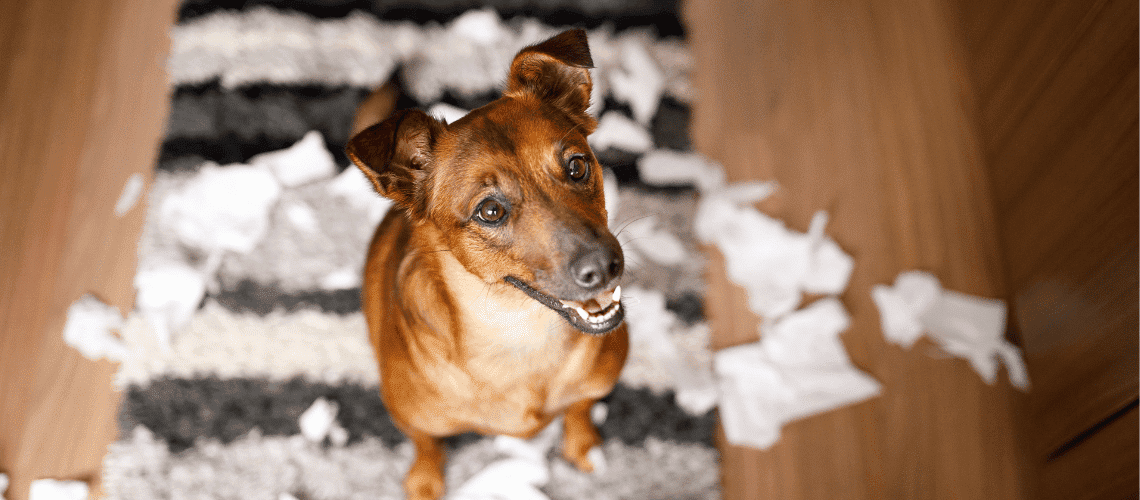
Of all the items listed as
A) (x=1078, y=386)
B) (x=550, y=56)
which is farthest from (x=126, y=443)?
(x=1078, y=386)

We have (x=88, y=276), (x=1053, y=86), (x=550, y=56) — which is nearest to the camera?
Result: (x=550, y=56)

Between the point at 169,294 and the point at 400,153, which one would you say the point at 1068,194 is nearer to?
the point at 400,153

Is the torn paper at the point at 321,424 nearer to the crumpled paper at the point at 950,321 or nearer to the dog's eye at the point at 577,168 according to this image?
the dog's eye at the point at 577,168

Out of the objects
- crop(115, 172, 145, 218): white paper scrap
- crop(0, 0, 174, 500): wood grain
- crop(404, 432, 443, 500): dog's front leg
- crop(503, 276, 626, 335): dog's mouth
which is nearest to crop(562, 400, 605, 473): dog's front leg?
crop(404, 432, 443, 500): dog's front leg

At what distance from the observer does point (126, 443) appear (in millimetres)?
2236

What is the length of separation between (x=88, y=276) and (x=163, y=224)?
347 mm

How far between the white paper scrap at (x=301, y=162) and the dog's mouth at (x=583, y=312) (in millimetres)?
1455

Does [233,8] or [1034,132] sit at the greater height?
[1034,132]

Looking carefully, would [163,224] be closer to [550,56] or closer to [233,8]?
[233,8]

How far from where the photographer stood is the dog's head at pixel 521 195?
1.42 meters

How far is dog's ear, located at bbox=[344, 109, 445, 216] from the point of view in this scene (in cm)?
132

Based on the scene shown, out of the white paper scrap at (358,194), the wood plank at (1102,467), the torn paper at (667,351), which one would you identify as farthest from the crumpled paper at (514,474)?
the wood plank at (1102,467)

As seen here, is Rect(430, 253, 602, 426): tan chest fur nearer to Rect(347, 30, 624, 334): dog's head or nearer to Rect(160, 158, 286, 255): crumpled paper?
Rect(347, 30, 624, 334): dog's head

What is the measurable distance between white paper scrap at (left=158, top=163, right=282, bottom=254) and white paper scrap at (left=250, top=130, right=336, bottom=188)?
0.04 meters
